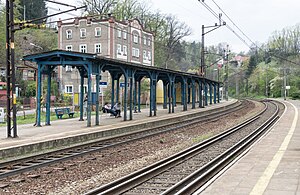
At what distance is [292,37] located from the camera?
97.8 m

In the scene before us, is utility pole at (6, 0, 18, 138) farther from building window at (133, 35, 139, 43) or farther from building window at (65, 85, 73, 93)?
building window at (133, 35, 139, 43)

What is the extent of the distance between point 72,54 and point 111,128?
4123mm

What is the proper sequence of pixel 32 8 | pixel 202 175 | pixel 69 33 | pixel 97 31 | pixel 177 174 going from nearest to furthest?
pixel 202 175 → pixel 177 174 → pixel 97 31 → pixel 69 33 → pixel 32 8

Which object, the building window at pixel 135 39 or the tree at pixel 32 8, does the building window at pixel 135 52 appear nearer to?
the building window at pixel 135 39

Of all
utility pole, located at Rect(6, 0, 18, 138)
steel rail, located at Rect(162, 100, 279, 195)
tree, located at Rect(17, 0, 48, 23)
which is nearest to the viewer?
steel rail, located at Rect(162, 100, 279, 195)

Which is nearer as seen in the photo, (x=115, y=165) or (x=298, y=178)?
(x=298, y=178)

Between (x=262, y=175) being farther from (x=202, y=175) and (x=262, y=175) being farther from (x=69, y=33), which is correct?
(x=69, y=33)

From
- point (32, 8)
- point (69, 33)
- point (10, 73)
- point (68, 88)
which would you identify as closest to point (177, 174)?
point (10, 73)

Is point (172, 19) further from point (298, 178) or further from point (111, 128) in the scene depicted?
point (298, 178)

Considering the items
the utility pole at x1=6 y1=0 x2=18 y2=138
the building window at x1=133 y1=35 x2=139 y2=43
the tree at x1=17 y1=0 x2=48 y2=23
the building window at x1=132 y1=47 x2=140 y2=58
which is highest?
the tree at x1=17 y1=0 x2=48 y2=23

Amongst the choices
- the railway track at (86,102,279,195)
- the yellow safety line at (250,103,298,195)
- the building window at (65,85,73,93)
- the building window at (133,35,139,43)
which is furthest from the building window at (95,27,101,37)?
the yellow safety line at (250,103,298,195)

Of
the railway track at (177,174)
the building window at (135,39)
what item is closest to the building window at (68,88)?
the building window at (135,39)

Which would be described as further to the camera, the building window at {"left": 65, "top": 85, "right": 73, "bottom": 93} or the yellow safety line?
the building window at {"left": 65, "top": 85, "right": 73, "bottom": 93}

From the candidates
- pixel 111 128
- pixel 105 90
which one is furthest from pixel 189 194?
pixel 105 90
